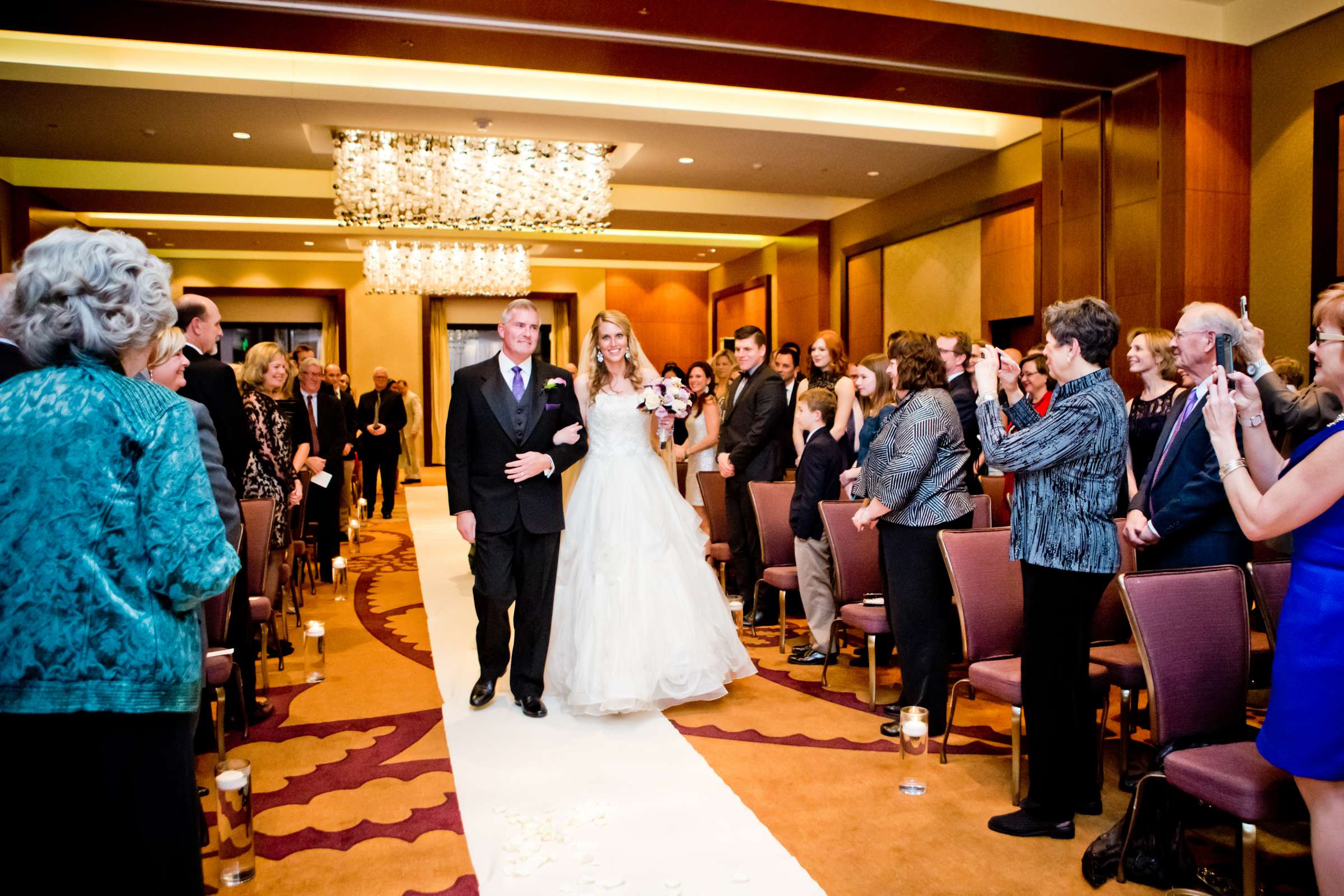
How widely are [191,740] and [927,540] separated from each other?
2.75 metres

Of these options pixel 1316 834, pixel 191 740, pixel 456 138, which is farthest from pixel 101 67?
pixel 1316 834

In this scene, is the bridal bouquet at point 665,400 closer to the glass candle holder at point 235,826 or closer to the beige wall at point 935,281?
the glass candle holder at point 235,826

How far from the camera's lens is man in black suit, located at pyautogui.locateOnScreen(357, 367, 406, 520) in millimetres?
10258

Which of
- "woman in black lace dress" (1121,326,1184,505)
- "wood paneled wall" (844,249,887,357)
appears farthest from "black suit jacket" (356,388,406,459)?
"woman in black lace dress" (1121,326,1184,505)

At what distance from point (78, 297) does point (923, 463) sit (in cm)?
287

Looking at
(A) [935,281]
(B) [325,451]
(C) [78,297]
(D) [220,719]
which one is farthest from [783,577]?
(A) [935,281]

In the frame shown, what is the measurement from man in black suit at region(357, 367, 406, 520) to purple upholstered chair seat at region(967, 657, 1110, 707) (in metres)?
8.08

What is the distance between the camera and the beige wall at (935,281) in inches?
388

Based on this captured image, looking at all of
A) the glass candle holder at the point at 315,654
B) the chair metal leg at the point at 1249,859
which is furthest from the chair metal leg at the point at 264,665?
the chair metal leg at the point at 1249,859

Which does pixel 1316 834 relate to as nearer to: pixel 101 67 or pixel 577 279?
pixel 101 67

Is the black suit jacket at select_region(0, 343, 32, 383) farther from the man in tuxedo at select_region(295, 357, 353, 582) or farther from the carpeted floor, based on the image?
the man in tuxedo at select_region(295, 357, 353, 582)

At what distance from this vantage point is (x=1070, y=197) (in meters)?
7.43

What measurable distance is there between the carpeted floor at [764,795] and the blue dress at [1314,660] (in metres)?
0.85

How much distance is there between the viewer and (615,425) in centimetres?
424
